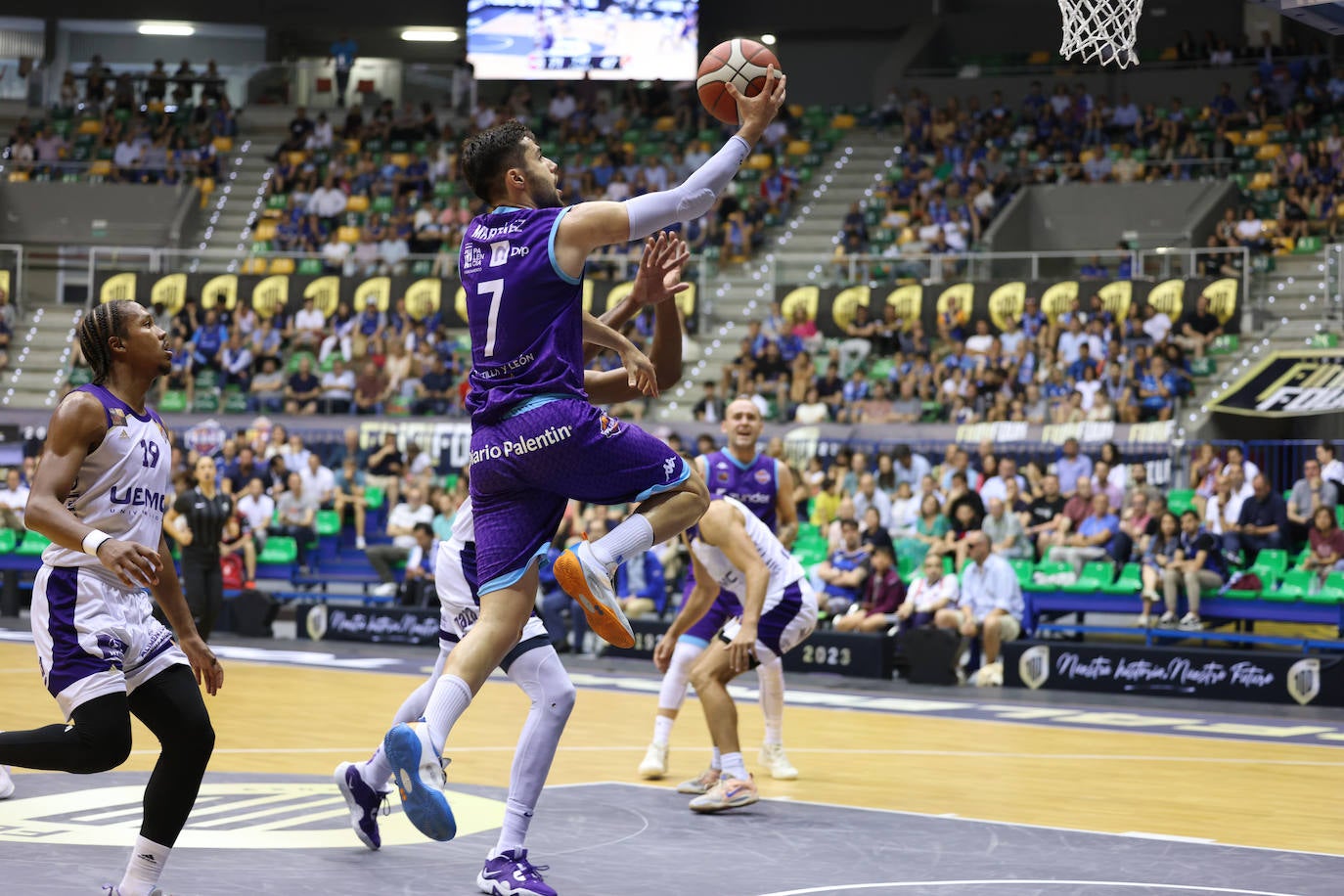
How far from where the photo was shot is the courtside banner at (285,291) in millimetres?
24578

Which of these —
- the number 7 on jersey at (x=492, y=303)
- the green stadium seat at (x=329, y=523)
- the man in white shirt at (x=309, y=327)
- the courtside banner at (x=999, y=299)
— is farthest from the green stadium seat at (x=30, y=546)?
the number 7 on jersey at (x=492, y=303)

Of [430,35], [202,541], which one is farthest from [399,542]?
[430,35]

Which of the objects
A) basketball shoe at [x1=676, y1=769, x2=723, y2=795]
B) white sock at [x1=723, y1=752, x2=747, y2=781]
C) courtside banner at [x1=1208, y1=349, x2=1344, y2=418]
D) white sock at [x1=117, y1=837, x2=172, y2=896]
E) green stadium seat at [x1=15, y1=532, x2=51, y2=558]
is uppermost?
courtside banner at [x1=1208, y1=349, x2=1344, y2=418]

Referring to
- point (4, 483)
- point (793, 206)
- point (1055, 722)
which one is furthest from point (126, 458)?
point (793, 206)

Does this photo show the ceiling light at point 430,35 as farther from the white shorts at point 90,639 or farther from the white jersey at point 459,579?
the white shorts at point 90,639

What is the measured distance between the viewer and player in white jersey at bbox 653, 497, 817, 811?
767cm

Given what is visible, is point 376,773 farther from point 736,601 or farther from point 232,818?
point 736,601

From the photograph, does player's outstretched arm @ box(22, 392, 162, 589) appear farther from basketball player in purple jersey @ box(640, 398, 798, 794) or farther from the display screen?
the display screen

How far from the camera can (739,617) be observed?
8.79 meters

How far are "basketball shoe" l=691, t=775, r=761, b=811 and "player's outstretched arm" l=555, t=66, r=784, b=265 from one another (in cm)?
320

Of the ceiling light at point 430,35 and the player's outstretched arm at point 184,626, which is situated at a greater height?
the ceiling light at point 430,35

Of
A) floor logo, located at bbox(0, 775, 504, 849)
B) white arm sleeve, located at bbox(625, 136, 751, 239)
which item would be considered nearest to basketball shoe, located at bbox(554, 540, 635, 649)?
white arm sleeve, located at bbox(625, 136, 751, 239)

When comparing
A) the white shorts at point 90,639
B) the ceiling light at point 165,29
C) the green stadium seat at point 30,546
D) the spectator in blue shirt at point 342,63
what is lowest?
the green stadium seat at point 30,546

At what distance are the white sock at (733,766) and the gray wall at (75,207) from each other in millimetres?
23695
